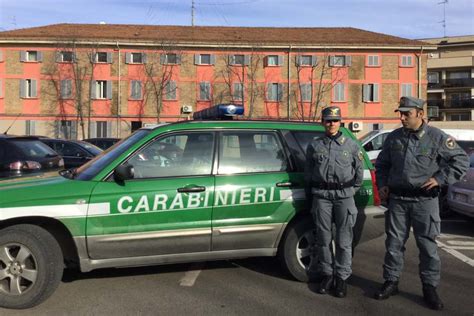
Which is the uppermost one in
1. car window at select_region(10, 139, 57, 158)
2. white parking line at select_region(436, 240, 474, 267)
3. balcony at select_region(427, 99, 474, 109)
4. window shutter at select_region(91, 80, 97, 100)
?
balcony at select_region(427, 99, 474, 109)

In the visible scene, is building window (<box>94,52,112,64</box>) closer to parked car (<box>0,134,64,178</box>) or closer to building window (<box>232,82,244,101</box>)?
building window (<box>232,82,244,101</box>)

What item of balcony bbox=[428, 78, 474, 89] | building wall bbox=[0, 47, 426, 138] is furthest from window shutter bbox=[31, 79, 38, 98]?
balcony bbox=[428, 78, 474, 89]

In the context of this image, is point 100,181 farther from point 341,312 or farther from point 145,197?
point 341,312

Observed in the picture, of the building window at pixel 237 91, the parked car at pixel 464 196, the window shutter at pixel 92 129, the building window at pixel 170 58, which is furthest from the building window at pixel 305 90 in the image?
the parked car at pixel 464 196

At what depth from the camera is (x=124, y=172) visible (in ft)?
14.2

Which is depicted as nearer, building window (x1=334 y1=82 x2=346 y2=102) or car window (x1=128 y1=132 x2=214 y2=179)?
car window (x1=128 y1=132 x2=214 y2=179)

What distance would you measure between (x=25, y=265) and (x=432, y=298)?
3705 mm

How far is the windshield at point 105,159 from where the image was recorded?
452cm

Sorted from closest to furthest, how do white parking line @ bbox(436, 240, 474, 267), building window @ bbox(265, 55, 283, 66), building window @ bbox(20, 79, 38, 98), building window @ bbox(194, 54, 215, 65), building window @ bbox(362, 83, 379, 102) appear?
white parking line @ bbox(436, 240, 474, 267) < building window @ bbox(20, 79, 38, 98) < building window @ bbox(194, 54, 215, 65) < building window @ bbox(265, 55, 283, 66) < building window @ bbox(362, 83, 379, 102)

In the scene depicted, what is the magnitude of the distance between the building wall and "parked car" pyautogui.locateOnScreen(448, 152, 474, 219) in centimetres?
3192

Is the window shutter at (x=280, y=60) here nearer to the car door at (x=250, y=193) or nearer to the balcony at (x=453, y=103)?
the balcony at (x=453, y=103)

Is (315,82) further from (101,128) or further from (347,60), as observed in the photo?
(101,128)

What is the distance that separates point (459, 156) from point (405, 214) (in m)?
0.71

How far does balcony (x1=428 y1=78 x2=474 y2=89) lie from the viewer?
57.7m
